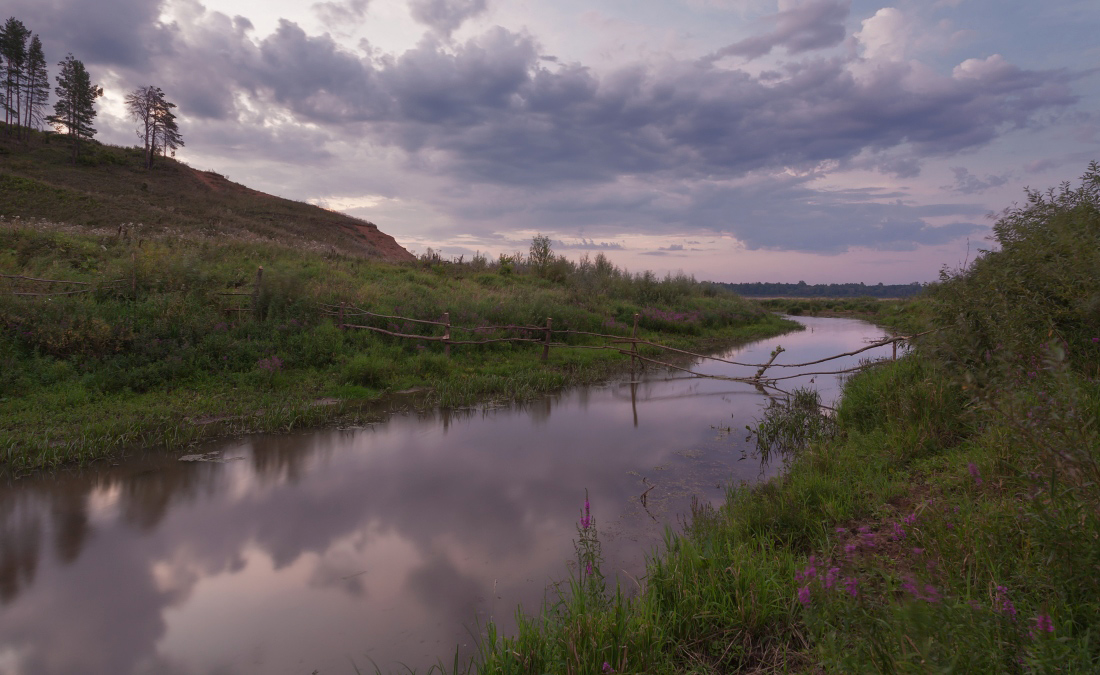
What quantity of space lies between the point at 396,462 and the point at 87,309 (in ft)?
25.1

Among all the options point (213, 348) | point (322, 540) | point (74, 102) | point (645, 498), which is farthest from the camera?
point (74, 102)

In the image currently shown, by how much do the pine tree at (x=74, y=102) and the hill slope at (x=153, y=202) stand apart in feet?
5.13

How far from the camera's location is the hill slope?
23.8m

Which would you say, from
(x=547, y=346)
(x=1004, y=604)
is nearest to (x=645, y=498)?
(x=1004, y=604)

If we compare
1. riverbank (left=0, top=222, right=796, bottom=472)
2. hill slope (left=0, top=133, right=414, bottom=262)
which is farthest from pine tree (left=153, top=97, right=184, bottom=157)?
riverbank (left=0, top=222, right=796, bottom=472)

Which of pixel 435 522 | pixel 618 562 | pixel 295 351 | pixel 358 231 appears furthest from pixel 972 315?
pixel 358 231

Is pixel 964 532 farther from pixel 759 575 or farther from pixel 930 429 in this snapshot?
pixel 930 429

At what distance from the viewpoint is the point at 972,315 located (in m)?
6.36

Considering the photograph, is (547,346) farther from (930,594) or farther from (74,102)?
(74,102)

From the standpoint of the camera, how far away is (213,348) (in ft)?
34.3

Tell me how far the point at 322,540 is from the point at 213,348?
7027 millimetres

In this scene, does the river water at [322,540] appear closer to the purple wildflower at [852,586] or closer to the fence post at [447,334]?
the purple wildflower at [852,586]

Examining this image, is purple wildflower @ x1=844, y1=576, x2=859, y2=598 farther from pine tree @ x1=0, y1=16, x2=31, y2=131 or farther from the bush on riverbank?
pine tree @ x1=0, y1=16, x2=31, y2=131

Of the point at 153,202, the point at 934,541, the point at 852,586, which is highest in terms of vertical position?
the point at 153,202
